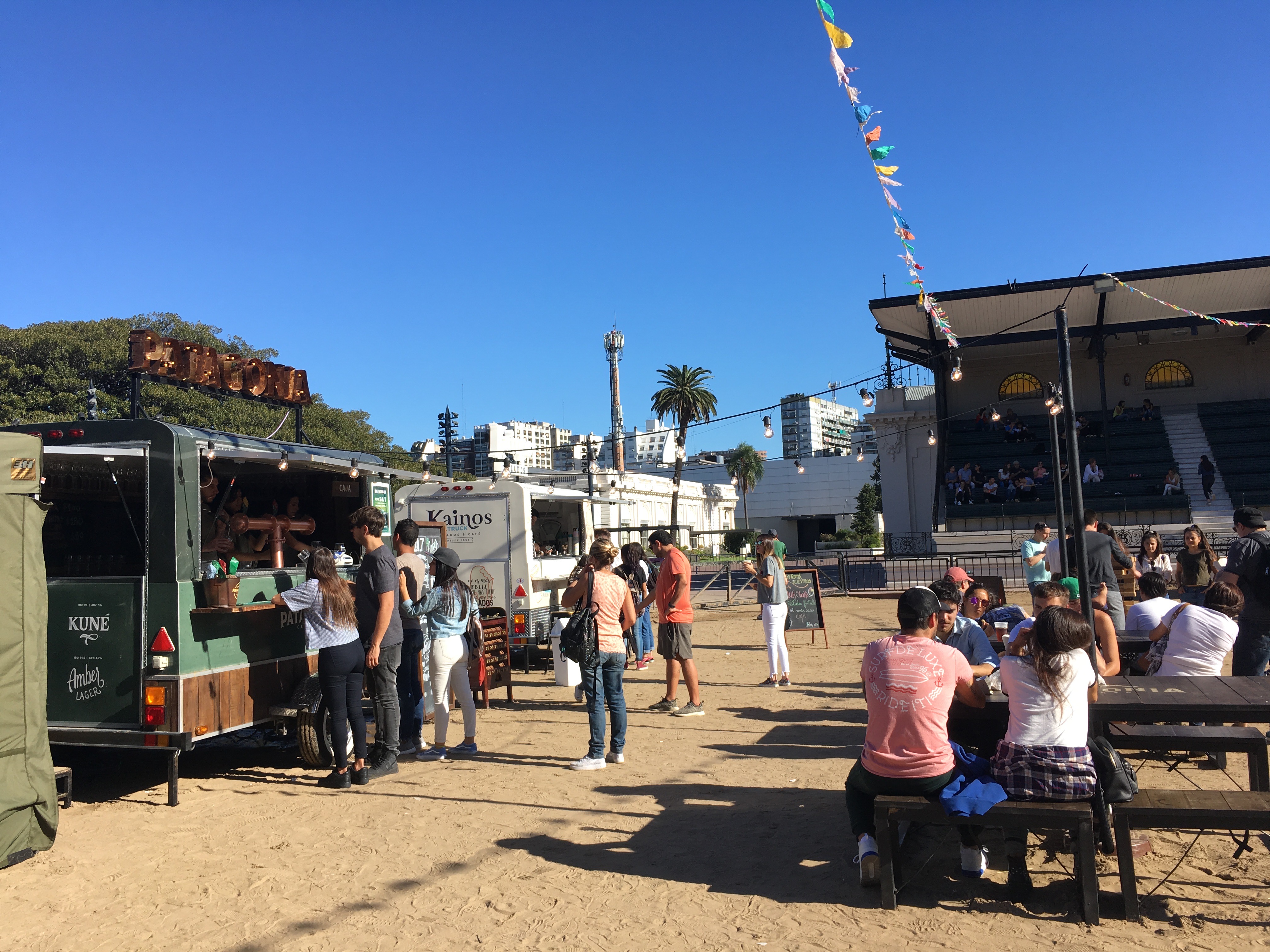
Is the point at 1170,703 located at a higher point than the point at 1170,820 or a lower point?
higher

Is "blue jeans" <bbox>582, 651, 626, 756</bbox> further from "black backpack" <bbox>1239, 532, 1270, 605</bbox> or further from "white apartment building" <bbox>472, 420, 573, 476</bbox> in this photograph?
"white apartment building" <bbox>472, 420, 573, 476</bbox>

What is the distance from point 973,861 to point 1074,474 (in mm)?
2701

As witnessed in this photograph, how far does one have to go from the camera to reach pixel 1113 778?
160 inches

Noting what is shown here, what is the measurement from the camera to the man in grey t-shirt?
6.48 metres

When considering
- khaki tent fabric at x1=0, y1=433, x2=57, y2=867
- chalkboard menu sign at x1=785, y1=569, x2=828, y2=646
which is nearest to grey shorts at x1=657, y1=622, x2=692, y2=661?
khaki tent fabric at x1=0, y1=433, x2=57, y2=867

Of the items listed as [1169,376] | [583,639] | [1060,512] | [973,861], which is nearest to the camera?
[973,861]

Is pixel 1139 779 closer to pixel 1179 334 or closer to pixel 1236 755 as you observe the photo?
pixel 1236 755

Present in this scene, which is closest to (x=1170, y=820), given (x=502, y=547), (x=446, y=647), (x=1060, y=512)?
(x=1060, y=512)

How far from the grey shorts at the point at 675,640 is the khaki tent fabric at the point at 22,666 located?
4680 millimetres

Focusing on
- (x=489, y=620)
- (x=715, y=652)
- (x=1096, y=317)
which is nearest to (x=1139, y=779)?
(x=489, y=620)

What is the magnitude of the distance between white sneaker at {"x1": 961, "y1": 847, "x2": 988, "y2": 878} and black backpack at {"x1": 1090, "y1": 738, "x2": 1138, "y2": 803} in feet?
1.98

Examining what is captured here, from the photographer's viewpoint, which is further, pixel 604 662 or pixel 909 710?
pixel 604 662

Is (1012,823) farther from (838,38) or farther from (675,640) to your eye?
(838,38)

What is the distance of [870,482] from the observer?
76.2m
